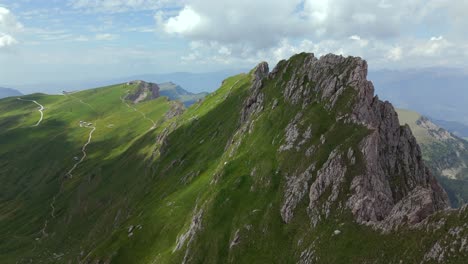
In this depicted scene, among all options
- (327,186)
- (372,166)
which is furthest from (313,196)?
(372,166)

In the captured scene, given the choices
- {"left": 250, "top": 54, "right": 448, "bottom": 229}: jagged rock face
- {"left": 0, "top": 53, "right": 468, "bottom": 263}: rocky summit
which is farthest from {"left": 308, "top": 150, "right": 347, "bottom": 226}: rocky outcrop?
{"left": 0, "top": 53, "right": 468, "bottom": 263}: rocky summit

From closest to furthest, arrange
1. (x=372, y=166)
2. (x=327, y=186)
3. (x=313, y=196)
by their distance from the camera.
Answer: (x=372, y=166), (x=327, y=186), (x=313, y=196)

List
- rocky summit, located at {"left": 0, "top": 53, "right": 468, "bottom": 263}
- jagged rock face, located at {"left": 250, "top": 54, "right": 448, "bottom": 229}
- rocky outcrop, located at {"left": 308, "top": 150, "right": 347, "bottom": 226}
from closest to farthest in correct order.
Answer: rocky summit, located at {"left": 0, "top": 53, "right": 468, "bottom": 263} < jagged rock face, located at {"left": 250, "top": 54, "right": 448, "bottom": 229} < rocky outcrop, located at {"left": 308, "top": 150, "right": 347, "bottom": 226}

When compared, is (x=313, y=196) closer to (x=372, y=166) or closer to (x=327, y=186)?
(x=327, y=186)

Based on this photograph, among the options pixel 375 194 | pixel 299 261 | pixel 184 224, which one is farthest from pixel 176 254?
pixel 375 194

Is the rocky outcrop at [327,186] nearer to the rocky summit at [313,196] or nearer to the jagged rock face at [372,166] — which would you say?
the jagged rock face at [372,166]

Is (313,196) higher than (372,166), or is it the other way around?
(372,166)

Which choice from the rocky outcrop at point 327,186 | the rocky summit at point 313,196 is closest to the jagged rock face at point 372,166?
the rocky outcrop at point 327,186

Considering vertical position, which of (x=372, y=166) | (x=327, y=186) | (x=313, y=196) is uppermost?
Result: (x=372, y=166)

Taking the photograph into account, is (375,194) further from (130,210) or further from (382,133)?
(130,210)

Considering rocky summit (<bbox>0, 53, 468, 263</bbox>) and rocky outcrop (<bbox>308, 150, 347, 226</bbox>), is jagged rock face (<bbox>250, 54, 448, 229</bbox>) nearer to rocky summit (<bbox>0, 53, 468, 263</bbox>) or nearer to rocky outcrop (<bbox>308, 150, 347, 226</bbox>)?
rocky outcrop (<bbox>308, 150, 347, 226</bbox>)
